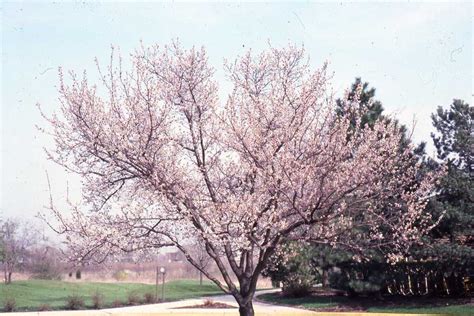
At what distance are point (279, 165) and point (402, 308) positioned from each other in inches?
568

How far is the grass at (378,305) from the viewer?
68.4ft

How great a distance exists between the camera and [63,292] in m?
33.8

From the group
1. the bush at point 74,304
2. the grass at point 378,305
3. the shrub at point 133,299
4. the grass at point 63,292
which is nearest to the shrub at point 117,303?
the grass at point 63,292

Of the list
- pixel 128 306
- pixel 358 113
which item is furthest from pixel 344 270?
pixel 358 113

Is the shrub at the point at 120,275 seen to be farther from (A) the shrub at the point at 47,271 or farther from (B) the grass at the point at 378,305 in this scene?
(B) the grass at the point at 378,305

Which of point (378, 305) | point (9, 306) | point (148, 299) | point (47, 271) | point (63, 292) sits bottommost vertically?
point (378, 305)

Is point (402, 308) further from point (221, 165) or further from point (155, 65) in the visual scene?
point (155, 65)

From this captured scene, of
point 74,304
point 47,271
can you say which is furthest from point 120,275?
point 74,304

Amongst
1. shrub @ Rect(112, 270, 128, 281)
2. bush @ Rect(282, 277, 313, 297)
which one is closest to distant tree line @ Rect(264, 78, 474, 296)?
bush @ Rect(282, 277, 313, 297)

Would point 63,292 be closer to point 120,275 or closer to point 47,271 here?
point 47,271

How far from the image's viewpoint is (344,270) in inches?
1021

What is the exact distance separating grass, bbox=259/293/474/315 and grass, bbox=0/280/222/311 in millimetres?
7888

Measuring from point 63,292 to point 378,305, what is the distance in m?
18.9

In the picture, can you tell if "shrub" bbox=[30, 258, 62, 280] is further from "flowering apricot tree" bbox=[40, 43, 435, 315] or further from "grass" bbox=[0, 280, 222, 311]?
"flowering apricot tree" bbox=[40, 43, 435, 315]
